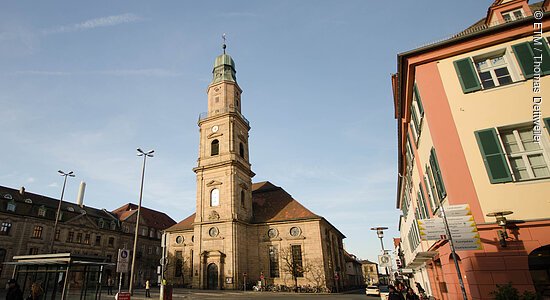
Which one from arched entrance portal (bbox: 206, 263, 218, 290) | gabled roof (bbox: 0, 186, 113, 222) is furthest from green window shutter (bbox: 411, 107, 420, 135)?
gabled roof (bbox: 0, 186, 113, 222)

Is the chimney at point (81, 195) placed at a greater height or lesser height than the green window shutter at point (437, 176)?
greater

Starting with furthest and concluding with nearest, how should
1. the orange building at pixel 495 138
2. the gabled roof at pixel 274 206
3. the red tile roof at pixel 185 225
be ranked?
the red tile roof at pixel 185 225, the gabled roof at pixel 274 206, the orange building at pixel 495 138

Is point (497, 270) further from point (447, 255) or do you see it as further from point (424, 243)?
point (424, 243)

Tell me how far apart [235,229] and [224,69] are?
25.9 meters

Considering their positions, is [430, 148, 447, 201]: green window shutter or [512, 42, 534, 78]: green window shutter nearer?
[512, 42, 534, 78]: green window shutter

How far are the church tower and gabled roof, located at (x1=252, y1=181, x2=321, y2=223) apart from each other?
2.27 metres

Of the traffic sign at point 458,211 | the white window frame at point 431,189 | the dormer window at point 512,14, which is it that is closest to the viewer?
the traffic sign at point 458,211

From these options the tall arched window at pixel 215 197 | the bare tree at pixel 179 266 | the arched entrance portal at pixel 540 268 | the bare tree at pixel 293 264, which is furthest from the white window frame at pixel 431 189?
the bare tree at pixel 179 266

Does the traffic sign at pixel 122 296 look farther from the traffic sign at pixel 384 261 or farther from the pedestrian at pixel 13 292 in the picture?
the traffic sign at pixel 384 261

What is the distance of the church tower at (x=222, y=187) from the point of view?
36.6 meters

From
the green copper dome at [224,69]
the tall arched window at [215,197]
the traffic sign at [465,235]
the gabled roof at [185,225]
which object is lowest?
the traffic sign at [465,235]

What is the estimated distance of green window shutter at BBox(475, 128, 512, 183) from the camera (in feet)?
28.5

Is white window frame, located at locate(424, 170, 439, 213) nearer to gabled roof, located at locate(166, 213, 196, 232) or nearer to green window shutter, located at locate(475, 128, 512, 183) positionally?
green window shutter, located at locate(475, 128, 512, 183)

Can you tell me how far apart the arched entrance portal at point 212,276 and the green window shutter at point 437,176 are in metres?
32.1
